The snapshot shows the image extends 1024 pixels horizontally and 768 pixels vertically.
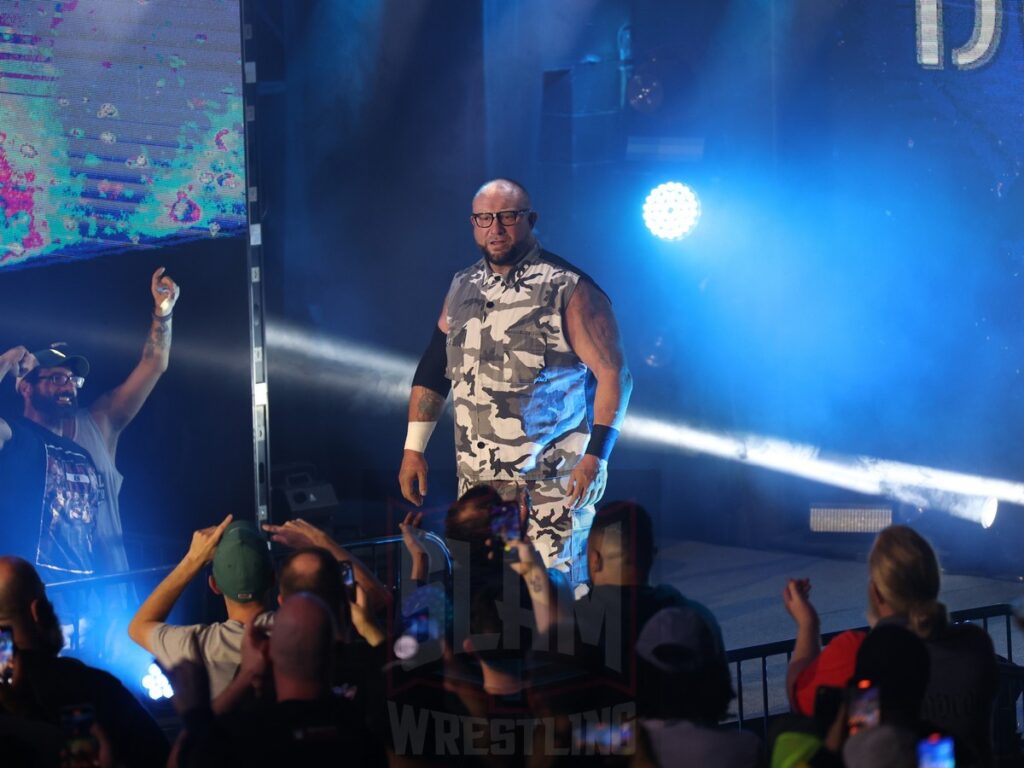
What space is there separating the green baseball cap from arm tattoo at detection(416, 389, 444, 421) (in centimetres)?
202

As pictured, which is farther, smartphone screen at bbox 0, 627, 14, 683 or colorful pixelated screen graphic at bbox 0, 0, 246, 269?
colorful pixelated screen graphic at bbox 0, 0, 246, 269

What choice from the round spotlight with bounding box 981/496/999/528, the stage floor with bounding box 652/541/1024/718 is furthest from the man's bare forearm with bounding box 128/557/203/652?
the round spotlight with bounding box 981/496/999/528

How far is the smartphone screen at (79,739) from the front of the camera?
296 centimetres

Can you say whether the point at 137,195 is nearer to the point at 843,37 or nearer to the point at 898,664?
the point at 898,664

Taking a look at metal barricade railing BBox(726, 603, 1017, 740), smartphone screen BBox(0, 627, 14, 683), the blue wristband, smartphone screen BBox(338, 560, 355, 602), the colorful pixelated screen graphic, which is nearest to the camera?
smartphone screen BBox(0, 627, 14, 683)

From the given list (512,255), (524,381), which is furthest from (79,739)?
(512,255)

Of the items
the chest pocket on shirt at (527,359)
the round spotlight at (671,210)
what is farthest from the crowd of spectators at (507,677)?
the round spotlight at (671,210)

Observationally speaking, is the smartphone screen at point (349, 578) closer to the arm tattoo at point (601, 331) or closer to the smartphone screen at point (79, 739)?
the smartphone screen at point (79, 739)

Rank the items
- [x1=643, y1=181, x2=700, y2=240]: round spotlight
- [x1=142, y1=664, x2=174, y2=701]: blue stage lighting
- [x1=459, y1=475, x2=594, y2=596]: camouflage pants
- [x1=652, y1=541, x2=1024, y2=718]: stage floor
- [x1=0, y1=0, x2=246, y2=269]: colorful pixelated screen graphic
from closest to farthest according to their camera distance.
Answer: [x1=459, y1=475, x2=594, y2=596]: camouflage pants < [x1=142, y1=664, x2=174, y2=701]: blue stage lighting < [x1=0, y1=0, x2=246, y2=269]: colorful pixelated screen graphic < [x1=652, y1=541, x2=1024, y2=718]: stage floor < [x1=643, y1=181, x2=700, y2=240]: round spotlight

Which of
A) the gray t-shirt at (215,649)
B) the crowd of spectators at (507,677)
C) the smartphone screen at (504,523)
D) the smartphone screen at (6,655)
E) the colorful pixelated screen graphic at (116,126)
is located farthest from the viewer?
the colorful pixelated screen graphic at (116,126)

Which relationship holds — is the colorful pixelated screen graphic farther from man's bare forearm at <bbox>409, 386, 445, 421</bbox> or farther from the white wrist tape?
the white wrist tape

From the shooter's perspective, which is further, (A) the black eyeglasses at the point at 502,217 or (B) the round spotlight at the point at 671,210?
(B) the round spotlight at the point at 671,210

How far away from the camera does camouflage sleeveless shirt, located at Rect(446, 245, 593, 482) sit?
5.16 meters

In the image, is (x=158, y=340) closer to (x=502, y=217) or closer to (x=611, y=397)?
(x=502, y=217)
